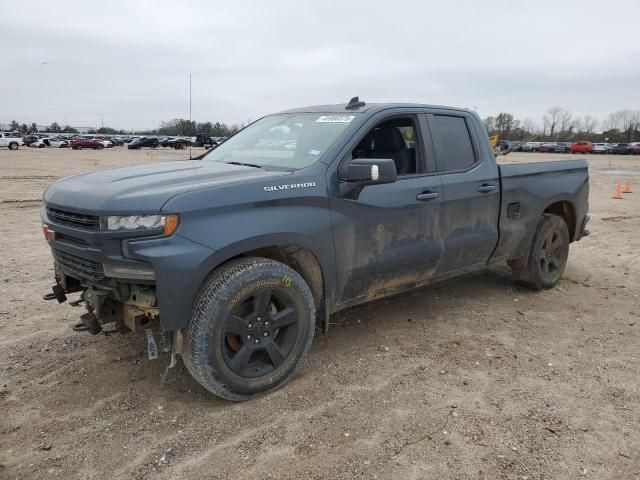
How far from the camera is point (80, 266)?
126 inches

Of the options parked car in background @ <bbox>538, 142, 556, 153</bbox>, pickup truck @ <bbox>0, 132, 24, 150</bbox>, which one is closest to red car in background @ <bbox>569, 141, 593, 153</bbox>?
parked car in background @ <bbox>538, 142, 556, 153</bbox>

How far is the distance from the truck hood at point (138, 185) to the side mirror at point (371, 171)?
17.8 inches

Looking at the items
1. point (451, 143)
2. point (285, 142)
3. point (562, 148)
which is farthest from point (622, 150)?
point (285, 142)

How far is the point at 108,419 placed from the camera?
318 centimetres

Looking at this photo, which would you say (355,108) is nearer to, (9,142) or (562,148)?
(9,142)

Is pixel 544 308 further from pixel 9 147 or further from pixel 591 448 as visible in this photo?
pixel 9 147

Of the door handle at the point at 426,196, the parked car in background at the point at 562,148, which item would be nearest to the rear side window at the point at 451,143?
the door handle at the point at 426,196

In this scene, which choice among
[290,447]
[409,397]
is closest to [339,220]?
[409,397]

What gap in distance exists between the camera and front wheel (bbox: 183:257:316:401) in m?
3.09

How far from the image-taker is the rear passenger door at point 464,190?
440 centimetres

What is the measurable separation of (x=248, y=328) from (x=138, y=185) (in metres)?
1.11

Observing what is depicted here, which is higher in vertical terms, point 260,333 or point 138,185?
point 138,185

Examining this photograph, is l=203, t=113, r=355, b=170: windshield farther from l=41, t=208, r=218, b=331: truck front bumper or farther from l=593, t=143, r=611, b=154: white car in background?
l=593, t=143, r=611, b=154: white car in background

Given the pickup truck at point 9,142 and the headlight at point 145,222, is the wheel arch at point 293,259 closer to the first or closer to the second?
the headlight at point 145,222
